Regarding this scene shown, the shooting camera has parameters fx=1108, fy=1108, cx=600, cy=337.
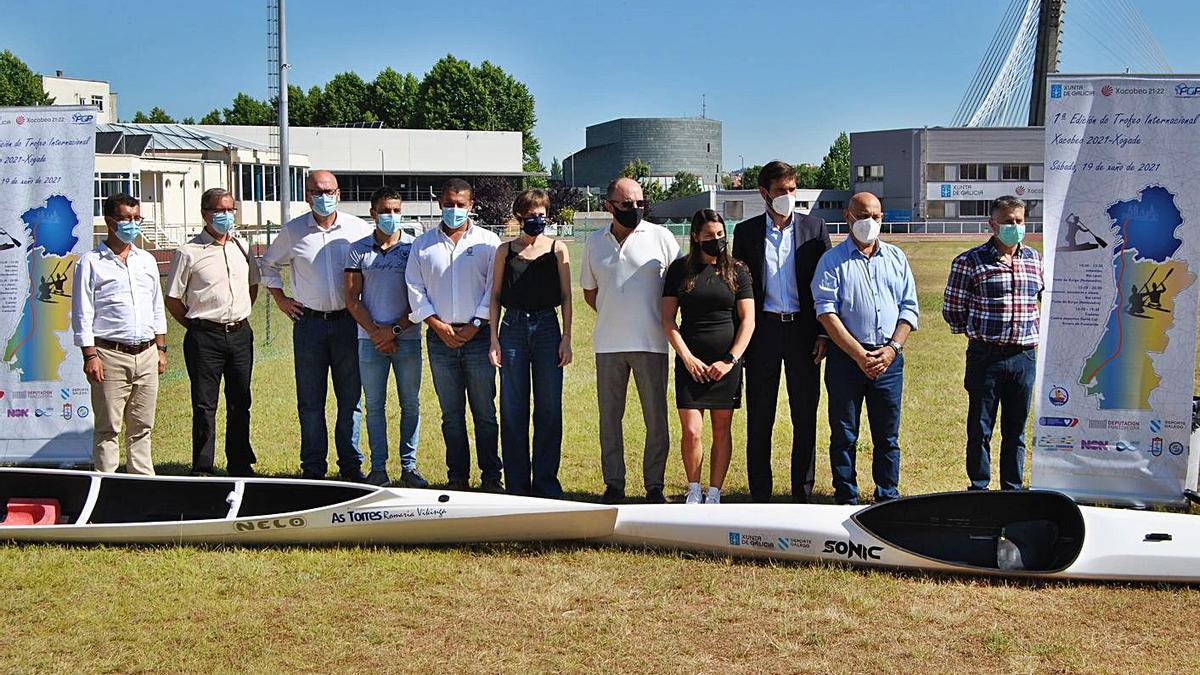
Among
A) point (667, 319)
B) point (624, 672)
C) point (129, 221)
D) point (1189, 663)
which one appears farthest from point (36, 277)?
point (1189, 663)

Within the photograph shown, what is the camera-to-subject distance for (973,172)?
8031cm

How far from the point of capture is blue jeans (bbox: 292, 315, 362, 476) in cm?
772

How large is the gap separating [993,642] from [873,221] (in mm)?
2786

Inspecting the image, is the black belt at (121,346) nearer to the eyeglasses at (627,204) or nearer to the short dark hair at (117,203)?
the short dark hair at (117,203)

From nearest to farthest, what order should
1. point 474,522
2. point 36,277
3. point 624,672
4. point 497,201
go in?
point 624,672 → point 474,522 → point 36,277 → point 497,201

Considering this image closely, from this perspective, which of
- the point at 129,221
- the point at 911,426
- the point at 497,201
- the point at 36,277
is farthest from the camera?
the point at 497,201

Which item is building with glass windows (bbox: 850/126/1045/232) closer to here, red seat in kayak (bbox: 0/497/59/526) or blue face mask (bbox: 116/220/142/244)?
blue face mask (bbox: 116/220/142/244)

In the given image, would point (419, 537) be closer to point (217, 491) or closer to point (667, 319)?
point (217, 491)

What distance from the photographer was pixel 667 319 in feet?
22.5

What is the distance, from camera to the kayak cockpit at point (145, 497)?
22.2 feet

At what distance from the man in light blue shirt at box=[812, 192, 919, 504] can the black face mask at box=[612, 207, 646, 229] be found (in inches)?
45.4

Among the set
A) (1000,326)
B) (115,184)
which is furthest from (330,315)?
(115,184)

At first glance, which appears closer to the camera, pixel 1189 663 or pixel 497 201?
pixel 1189 663

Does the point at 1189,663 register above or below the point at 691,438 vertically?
below
